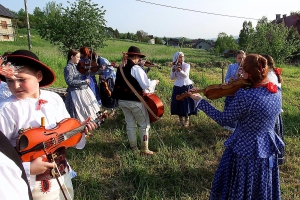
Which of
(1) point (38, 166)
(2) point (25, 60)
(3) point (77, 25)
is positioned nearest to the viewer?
(1) point (38, 166)

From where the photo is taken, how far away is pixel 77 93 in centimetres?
427

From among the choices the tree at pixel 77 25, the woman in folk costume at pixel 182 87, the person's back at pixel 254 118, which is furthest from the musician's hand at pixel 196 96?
the tree at pixel 77 25

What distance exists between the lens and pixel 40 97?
172 cm

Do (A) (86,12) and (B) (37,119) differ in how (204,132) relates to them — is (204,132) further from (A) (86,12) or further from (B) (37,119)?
(A) (86,12)

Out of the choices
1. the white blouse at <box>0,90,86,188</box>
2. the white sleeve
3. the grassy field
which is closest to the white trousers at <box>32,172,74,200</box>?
the white blouse at <box>0,90,86,188</box>

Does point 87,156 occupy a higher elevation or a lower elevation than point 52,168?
lower

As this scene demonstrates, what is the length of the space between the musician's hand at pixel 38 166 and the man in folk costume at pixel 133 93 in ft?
7.20

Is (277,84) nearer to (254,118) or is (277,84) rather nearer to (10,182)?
(254,118)

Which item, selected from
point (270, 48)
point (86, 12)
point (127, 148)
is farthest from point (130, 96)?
point (270, 48)

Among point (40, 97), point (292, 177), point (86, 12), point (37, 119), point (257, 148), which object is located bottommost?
point (292, 177)

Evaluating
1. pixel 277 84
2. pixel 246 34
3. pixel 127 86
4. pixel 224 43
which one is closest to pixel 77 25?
pixel 127 86

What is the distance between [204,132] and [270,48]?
11.9 meters

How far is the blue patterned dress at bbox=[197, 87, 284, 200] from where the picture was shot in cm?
205

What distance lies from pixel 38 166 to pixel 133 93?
2.32 meters
